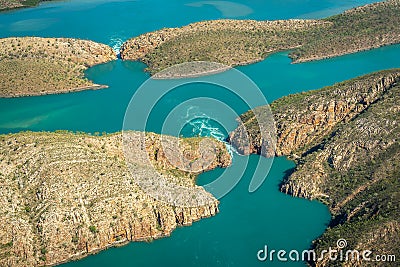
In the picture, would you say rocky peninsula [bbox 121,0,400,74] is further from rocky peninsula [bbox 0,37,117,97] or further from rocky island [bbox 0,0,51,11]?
rocky island [bbox 0,0,51,11]

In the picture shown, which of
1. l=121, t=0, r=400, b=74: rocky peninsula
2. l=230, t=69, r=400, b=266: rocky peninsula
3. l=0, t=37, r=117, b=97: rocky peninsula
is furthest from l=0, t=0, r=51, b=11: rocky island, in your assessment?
l=230, t=69, r=400, b=266: rocky peninsula

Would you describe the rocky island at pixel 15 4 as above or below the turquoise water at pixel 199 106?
above

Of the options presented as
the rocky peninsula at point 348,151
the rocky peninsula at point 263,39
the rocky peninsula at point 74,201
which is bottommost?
the rocky peninsula at point 74,201

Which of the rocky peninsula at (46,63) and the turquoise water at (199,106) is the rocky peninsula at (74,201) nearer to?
the turquoise water at (199,106)

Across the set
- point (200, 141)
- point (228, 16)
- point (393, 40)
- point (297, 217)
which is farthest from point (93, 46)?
point (297, 217)

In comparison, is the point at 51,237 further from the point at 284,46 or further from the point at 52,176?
the point at 284,46

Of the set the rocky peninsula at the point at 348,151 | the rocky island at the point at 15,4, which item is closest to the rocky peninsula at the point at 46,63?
the rocky peninsula at the point at 348,151

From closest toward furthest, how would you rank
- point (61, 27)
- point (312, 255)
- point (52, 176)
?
point (312, 255), point (52, 176), point (61, 27)
